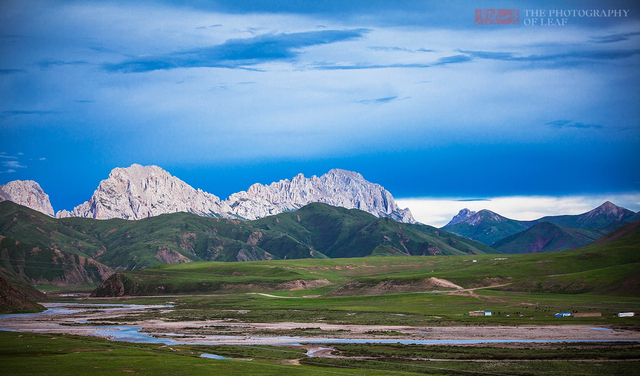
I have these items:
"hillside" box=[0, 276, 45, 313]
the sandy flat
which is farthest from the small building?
"hillside" box=[0, 276, 45, 313]

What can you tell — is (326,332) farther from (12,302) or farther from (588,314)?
(12,302)

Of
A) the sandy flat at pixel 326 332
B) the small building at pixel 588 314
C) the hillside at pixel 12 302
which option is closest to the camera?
the sandy flat at pixel 326 332

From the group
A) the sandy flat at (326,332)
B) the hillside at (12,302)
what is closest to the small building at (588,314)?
the sandy flat at (326,332)

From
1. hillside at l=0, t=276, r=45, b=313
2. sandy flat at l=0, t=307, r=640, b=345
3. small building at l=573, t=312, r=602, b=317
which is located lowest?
sandy flat at l=0, t=307, r=640, b=345

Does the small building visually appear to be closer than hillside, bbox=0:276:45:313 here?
Yes

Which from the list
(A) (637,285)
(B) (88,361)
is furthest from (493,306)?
(B) (88,361)

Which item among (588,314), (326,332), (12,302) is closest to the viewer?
(326,332)

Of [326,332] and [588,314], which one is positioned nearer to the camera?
[326,332]

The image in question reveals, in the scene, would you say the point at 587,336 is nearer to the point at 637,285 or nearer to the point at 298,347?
the point at 298,347

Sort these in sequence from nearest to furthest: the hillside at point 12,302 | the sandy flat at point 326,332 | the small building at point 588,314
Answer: the sandy flat at point 326,332 < the small building at point 588,314 < the hillside at point 12,302

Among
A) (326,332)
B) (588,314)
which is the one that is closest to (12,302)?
(326,332)

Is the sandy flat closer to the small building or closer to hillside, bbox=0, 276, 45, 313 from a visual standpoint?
the small building

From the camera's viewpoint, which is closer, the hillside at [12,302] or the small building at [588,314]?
the small building at [588,314]

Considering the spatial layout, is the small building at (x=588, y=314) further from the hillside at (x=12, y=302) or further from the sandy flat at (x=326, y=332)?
the hillside at (x=12, y=302)
